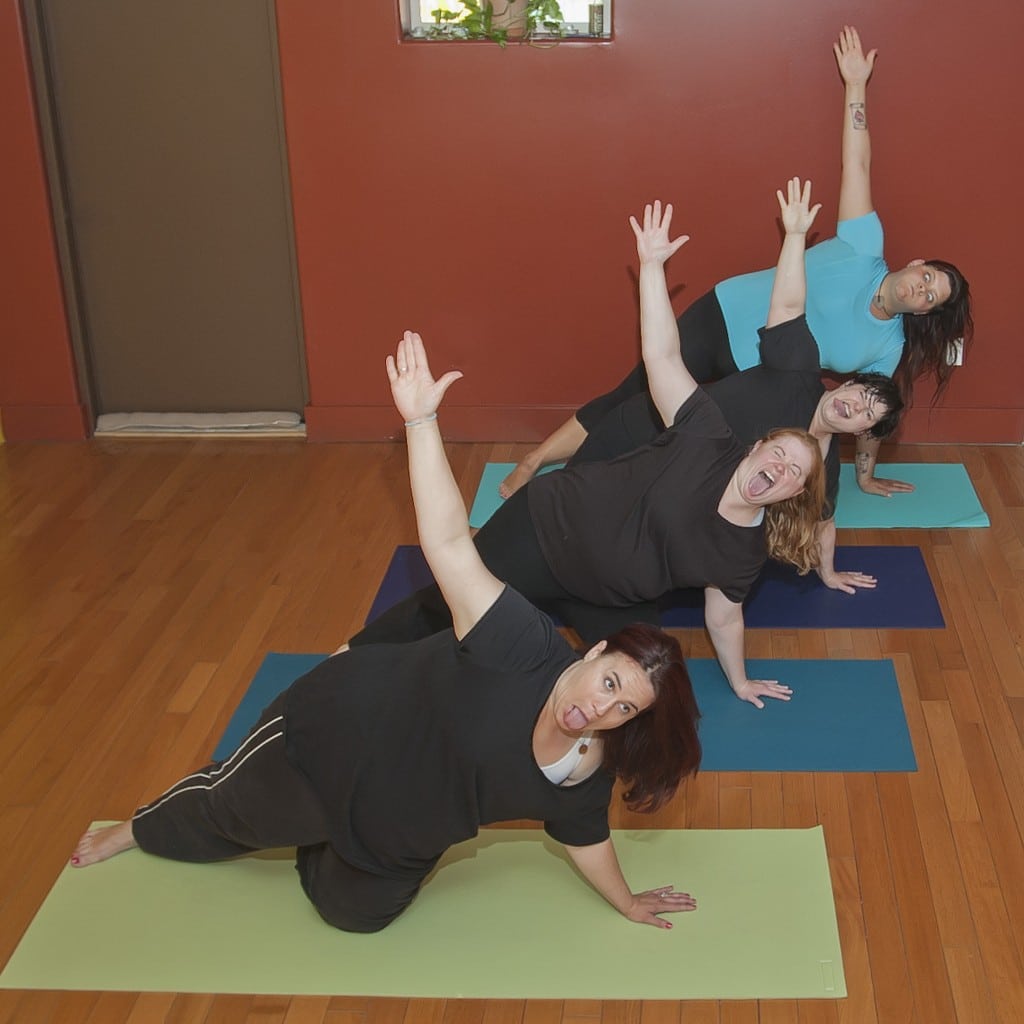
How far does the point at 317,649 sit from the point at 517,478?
3.64 feet

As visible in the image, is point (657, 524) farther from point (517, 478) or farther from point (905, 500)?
point (905, 500)

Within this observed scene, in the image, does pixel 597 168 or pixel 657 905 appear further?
pixel 597 168

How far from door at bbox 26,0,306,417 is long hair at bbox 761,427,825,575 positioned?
102 inches

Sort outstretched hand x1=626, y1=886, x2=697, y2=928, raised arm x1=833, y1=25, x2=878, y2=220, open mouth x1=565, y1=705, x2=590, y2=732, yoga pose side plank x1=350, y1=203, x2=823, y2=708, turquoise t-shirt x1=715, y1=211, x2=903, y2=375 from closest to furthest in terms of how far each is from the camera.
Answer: open mouth x1=565, y1=705, x2=590, y2=732 < outstretched hand x1=626, y1=886, x2=697, y2=928 < yoga pose side plank x1=350, y1=203, x2=823, y2=708 < turquoise t-shirt x1=715, y1=211, x2=903, y2=375 < raised arm x1=833, y1=25, x2=878, y2=220

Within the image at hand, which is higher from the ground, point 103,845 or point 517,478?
point 517,478

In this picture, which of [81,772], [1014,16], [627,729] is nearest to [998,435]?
[1014,16]

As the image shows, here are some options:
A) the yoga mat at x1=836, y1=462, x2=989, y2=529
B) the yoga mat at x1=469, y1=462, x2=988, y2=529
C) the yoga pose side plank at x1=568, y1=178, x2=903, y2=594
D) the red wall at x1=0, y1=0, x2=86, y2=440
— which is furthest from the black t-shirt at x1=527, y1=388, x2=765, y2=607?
the red wall at x1=0, y1=0, x2=86, y2=440

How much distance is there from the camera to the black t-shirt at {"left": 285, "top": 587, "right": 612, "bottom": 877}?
2.43 m

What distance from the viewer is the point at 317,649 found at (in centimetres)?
383

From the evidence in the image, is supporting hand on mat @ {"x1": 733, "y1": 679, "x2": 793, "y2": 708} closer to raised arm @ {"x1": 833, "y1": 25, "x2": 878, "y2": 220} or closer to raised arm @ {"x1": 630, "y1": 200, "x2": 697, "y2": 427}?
raised arm @ {"x1": 630, "y1": 200, "x2": 697, "y2": 427}

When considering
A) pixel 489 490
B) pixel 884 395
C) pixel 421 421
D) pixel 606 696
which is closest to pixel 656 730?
pixel 606 696

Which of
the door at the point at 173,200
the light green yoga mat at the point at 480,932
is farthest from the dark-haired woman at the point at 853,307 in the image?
the light green yoga mat at the point at 480,932

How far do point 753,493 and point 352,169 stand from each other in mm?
2393

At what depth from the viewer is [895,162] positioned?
181 inches
